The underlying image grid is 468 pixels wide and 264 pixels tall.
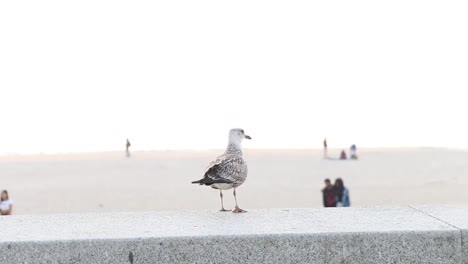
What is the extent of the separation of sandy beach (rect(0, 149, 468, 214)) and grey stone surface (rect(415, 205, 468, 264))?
50.3ft

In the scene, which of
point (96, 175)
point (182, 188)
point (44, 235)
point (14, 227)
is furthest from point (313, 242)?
point (96, 175)

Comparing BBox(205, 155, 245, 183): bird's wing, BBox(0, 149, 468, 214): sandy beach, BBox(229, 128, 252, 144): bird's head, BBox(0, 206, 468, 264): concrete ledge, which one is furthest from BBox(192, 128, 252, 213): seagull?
BBox(0, 149, 468, 214): sandy beach

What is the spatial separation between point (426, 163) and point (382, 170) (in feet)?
27.1

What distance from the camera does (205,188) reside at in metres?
27.5

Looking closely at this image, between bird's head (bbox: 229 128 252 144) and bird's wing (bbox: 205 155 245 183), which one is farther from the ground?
bird's head (bbox: 229 128 252 144)

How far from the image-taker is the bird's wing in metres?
5.28

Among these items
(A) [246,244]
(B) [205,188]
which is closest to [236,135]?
(A) [246,244]

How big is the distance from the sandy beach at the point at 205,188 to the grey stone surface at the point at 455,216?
15336mm

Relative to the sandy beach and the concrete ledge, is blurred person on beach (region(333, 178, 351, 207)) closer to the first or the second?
the sandy beach

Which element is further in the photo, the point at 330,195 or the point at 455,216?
the point at 330,195

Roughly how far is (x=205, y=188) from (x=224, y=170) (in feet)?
73.1

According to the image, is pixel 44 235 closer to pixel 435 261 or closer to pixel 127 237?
pixel 127 237

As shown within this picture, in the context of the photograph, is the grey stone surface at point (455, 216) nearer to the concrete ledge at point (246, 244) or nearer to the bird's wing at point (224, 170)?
the concrete ledge at point (246, 244)

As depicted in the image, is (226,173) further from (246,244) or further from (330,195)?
(330,195)
